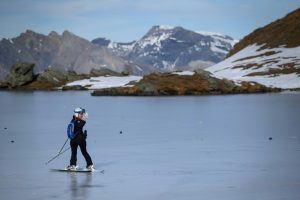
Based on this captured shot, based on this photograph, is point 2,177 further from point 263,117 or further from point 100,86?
point 100,86

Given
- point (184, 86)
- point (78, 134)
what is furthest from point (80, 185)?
point (184, 86)

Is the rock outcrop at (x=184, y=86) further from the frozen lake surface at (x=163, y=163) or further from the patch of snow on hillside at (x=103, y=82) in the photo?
the frozen lake surface at (x=163, y=163)

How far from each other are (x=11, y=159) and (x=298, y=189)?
42.5ft

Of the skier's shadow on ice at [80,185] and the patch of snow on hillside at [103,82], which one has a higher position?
the patch of snow on hillside at [103,82]

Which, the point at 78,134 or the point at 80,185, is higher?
the point at 78,134

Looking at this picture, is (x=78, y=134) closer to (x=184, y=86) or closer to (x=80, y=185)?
(x=80, y=185)

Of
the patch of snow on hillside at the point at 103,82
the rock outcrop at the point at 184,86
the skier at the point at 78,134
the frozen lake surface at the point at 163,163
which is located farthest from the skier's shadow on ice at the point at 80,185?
the patch of snow on hillside at the point at 103,82

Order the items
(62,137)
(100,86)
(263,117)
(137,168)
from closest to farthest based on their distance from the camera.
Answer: (137,168), (62,137), (263,117), (100,86)

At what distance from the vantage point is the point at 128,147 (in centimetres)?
3431

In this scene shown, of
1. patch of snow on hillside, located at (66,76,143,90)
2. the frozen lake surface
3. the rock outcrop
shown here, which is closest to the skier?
the frozen lake surface

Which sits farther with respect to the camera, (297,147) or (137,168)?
(297,147)

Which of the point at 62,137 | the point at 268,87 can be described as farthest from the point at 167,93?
the point at 62,137

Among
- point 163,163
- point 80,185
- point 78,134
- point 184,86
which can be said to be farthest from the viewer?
point 184,86

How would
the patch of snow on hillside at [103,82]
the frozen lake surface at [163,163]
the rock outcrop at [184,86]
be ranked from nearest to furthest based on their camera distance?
the frozen lake surface at [163,163]
the rock outcrop at [184,86]
the patch of snow on hillside at [103,82]
